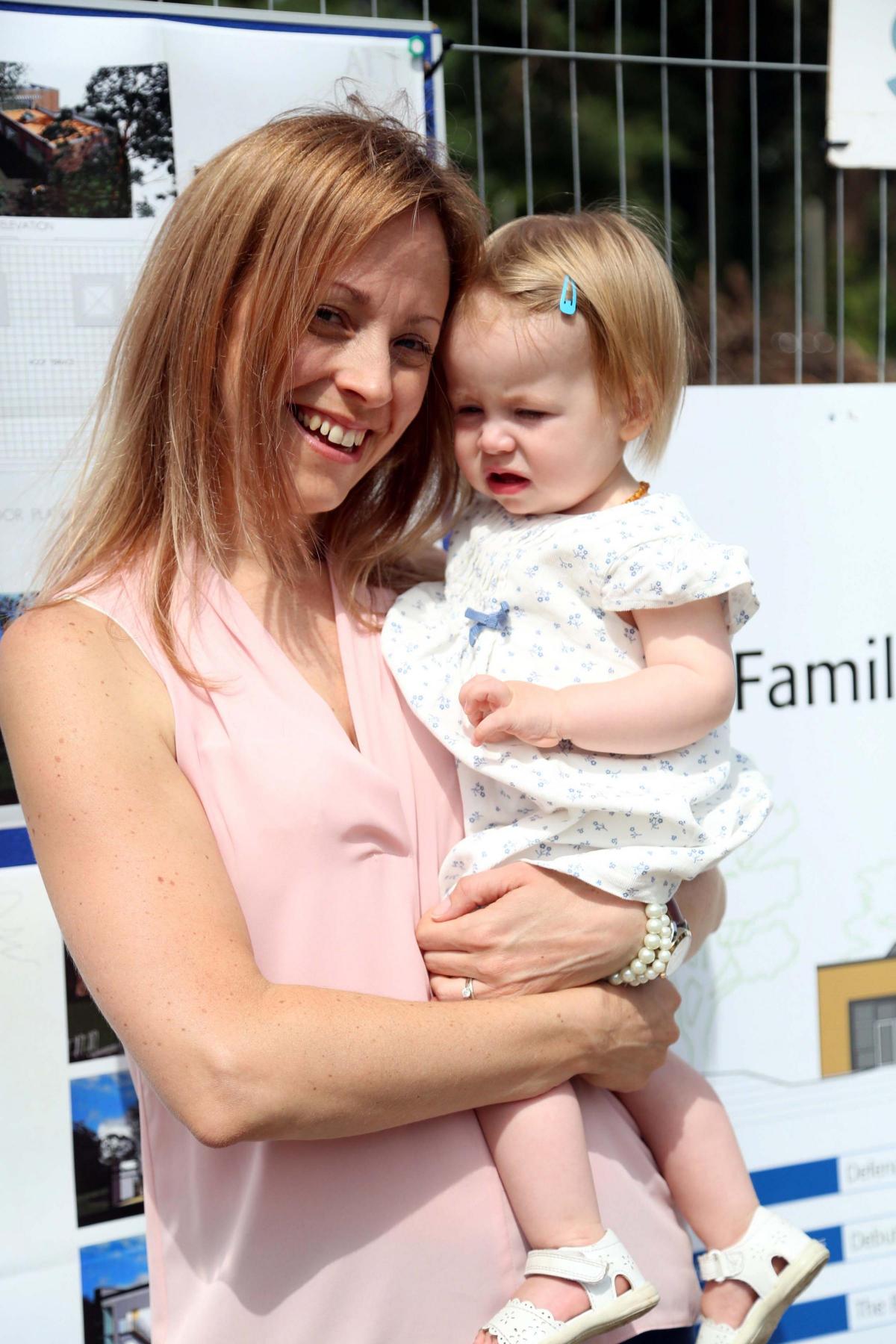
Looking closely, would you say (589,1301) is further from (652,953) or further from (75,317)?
(75,317)

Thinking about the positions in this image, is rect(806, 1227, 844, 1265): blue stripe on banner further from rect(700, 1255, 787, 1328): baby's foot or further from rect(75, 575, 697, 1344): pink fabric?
rect(75, 575, 697, 1344): pink fabric

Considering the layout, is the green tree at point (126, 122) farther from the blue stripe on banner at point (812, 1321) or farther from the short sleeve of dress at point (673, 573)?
the blue stripe on banner at point (812, 1321)

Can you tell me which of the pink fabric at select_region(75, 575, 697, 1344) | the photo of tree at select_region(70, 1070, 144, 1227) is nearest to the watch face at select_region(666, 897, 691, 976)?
the pink fabric at select_region(75, 575, 697, 1344)

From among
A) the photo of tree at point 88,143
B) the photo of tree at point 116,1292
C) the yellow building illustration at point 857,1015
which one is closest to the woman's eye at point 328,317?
the photo of tree at point 88,143

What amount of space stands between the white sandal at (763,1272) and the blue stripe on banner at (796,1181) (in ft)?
3.04

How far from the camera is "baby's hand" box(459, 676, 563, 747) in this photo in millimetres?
1572

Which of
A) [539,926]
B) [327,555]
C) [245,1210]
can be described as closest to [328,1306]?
[245,1210]

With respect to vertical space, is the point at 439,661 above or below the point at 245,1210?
above

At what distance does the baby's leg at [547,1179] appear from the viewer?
147 cm

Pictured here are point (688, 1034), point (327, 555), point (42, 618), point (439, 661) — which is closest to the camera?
point (42, 618)

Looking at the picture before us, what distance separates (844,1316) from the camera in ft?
8.70

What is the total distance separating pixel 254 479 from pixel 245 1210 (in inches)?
36.8

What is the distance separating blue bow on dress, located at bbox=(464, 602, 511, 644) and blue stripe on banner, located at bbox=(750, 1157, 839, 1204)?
5.15 feet

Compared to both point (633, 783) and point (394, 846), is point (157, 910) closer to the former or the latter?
point (394, 846)
